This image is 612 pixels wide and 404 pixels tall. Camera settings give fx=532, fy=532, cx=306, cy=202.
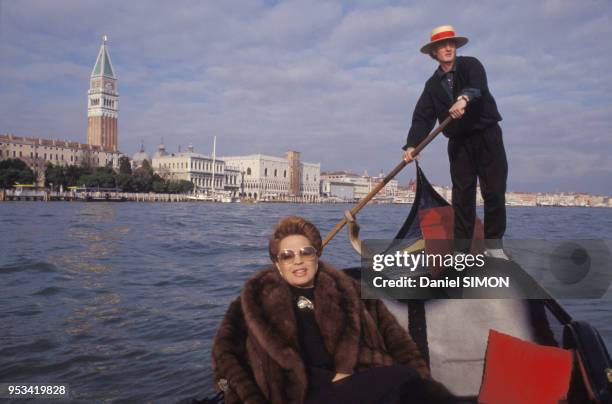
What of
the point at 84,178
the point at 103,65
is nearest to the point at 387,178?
the point at 84,178

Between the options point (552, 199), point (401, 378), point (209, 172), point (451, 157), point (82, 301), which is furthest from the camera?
point (552, 199)

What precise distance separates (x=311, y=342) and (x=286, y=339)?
0.13m

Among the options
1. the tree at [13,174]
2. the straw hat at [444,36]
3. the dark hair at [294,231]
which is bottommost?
the dark hair at [294,231]

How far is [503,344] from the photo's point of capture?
219 centimetres

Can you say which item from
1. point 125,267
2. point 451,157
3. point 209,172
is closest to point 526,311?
point 451,157

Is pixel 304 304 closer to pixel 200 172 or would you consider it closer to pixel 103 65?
pixel 200 172

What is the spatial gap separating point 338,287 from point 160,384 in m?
1.67

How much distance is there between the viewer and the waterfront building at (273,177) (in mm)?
93062

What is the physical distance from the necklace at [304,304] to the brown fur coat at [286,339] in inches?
0.9

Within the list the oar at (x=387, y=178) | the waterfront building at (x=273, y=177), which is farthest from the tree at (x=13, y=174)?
the oar at (x=387, y=178)

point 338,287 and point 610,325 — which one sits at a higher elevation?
point 338,287

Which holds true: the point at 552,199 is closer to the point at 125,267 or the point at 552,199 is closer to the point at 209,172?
the point at 209,172

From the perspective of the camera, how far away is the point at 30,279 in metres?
6.46

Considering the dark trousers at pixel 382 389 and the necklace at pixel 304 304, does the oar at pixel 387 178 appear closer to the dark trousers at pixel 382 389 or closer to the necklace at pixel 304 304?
the necklace at pixel 304 304
